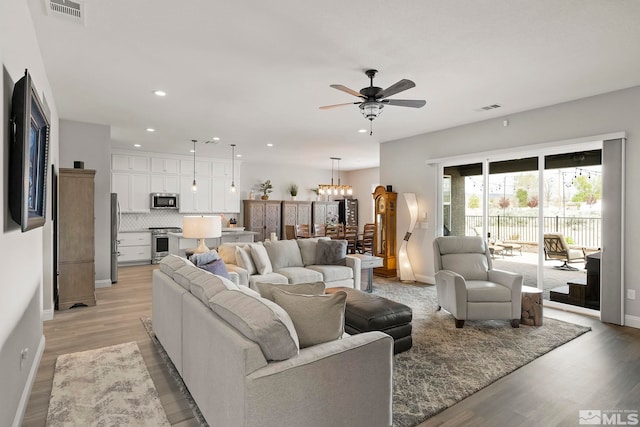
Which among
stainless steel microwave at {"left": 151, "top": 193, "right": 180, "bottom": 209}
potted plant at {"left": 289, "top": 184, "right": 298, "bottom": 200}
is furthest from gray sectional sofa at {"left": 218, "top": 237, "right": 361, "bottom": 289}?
potted plant at {"left": 289, "top": 184, "right": 298, "bottom": 200}

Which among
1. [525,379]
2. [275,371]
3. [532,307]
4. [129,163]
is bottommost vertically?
[525,379]

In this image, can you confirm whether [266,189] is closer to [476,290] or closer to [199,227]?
[199,227]

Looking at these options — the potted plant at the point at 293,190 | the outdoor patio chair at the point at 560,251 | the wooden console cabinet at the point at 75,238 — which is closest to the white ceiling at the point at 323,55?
the wooden console cabinet at the point at 75,238

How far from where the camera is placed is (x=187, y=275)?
2711 millimetres

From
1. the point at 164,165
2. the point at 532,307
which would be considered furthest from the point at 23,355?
the point at 164,165

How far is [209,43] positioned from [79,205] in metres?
3.29

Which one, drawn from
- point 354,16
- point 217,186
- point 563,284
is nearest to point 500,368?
point 563,284

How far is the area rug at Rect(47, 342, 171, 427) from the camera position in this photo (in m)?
2.22

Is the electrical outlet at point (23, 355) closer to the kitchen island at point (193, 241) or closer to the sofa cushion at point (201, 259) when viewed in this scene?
the sofa cushion at point (201, 259)

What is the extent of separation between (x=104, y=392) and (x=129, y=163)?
691 cm

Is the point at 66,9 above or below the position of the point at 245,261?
above

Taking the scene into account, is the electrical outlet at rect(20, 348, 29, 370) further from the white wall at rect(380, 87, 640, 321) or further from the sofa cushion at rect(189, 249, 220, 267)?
the white wall at rect(380, 87, 640, 321)

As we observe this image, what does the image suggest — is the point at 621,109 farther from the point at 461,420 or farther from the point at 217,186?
the point at 217,186

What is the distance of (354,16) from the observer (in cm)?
256
